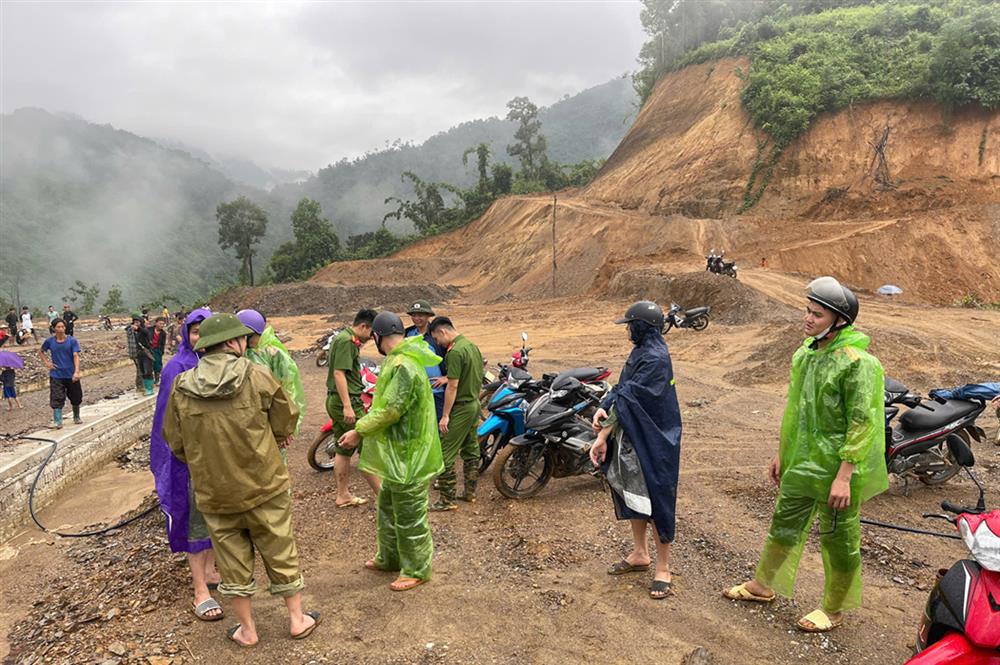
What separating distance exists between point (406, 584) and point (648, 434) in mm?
1715

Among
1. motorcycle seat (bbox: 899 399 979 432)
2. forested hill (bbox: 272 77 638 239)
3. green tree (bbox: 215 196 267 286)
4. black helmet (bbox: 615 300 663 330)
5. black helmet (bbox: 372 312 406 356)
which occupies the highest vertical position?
forested hill (bbox: 272 77 638 239)

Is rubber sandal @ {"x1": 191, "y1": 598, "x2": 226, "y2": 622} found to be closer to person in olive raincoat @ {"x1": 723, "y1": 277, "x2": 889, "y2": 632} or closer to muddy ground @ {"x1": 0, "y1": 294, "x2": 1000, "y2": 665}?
muddy ground @ {"x1": 0, "y1": 294, "x2": 1000, "y2": 665}

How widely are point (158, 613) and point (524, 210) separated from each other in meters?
32.2

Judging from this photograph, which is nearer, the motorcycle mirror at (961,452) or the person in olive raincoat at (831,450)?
the person in olive raincoat at (831,450)

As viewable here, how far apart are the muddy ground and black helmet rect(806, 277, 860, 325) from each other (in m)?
1.69

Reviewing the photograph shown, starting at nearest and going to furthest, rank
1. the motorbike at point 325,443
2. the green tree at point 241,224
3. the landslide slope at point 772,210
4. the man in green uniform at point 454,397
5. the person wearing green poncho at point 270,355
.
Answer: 1. the person wearing green poncho at point 270,355
2. the man in green uniform at point 454,397
3. the motorbike at point 325,443
4. the landslide slope at point 772,210
5. the green tree at point 241,224

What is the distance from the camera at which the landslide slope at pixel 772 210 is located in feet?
63.3

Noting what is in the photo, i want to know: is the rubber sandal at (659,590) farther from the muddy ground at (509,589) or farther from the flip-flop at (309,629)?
the flip-flop at (309,629)

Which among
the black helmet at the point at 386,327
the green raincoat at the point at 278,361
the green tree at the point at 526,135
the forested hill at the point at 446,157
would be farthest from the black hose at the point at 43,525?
the forested hill at the point at 446,157

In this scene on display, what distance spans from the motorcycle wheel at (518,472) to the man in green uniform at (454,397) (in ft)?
1.22

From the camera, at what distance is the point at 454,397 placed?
15.7ft

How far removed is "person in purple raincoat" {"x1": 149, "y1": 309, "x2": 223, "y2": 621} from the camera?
10.9 feet

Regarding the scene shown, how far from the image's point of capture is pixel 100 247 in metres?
67.4

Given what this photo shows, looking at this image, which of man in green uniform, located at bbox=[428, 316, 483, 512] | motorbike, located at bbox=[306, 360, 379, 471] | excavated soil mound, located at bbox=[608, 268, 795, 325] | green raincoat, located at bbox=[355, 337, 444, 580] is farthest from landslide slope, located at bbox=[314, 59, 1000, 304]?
green raincoat, located at bbox=[355, 337, 444, 580]
